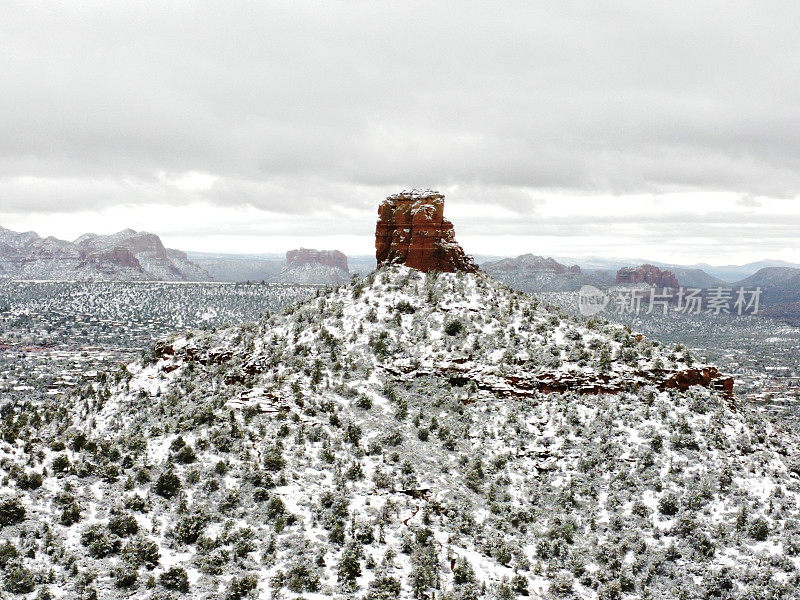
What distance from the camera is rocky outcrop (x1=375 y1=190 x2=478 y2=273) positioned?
4891 cm

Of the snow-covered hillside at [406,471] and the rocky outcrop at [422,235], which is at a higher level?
the rocky outcrop at [422,235]

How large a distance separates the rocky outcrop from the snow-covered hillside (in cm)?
720

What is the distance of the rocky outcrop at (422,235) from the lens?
160 ft

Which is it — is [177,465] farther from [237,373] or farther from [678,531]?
[678,531]

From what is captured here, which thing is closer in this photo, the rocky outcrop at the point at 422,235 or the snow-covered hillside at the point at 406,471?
the snow-covered hillside at the point at 406,471

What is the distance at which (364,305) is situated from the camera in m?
43.8

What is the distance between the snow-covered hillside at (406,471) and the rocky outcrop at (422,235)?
283 inches

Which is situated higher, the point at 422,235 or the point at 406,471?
the point at 422,235

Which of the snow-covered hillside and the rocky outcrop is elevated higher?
the rocky outcrop

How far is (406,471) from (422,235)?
86.7 ft

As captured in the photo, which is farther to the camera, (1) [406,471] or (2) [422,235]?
(2) [422,235]

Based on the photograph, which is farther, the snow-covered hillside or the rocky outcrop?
the rocky outcrop

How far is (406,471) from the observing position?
90.7ft

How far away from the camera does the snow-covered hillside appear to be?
67.8 ft
